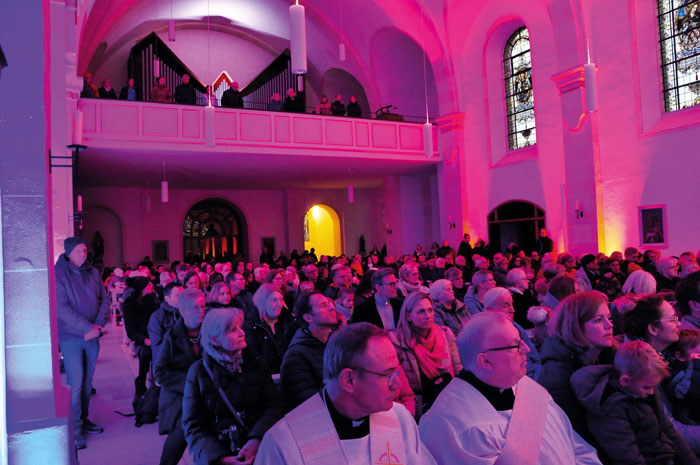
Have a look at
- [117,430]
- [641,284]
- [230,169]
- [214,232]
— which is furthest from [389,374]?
[214,232]

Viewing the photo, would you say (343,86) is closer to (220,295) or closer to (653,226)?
Answer: (653,226)

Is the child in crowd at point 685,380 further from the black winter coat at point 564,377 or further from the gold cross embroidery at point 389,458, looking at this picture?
the gold cross embroidery at point 389,458

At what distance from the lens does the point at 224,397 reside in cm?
290

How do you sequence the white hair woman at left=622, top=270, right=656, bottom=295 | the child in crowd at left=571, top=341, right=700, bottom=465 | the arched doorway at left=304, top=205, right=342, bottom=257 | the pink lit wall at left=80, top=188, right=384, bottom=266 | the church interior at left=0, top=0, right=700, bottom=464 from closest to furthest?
1. the child in crowd at left=571, top=341, right=700, bottom=465
2. the church interior at left=0, top=0, right=700, bottom=464
3. the white hair woman at left=622, top=270, right=656, bottom=295
4. the pink lit wall at left=80, top=188, right=384, bottom=266
5. the arched doorway at left=304, top=205, right=342, bottom=257

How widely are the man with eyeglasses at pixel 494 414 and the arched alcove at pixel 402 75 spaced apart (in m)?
15.9

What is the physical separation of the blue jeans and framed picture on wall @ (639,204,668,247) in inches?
418

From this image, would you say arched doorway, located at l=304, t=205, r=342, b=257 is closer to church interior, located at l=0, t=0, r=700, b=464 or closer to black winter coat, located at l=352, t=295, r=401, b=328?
church interior, located at l=0, t=0, r=700, b=464

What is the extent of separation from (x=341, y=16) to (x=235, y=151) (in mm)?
6697

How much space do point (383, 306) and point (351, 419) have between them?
3.28 m

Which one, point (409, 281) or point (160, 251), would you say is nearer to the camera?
point (409, 281)

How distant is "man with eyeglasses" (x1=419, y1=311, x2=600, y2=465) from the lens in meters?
2.10

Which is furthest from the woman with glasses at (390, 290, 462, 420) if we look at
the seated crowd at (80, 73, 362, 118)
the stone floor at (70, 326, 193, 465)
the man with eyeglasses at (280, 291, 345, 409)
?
the seated crowd at (80, 73, 362, 118)

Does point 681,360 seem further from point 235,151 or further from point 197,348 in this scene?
point 235,151

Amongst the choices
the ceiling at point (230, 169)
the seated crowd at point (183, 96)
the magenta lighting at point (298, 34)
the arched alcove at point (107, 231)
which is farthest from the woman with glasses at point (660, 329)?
the arched alcove at point (107, 231)
